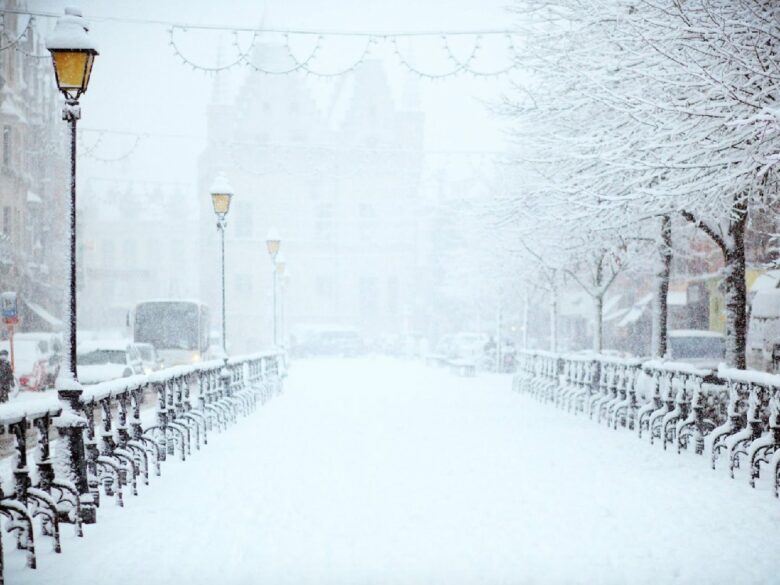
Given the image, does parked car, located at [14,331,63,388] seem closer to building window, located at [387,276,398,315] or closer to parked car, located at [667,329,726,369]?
parked car, located at [667,329,726,369]

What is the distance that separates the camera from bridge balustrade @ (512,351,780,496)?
37.6ft

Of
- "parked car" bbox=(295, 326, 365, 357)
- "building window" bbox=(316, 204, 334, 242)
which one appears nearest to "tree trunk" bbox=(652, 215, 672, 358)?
"parked car" bbox=(295, 326, 365, 357)

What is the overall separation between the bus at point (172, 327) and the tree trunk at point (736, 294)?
85.4 ft

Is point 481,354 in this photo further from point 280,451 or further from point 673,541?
point 673,541

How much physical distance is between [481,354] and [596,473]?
123 ft

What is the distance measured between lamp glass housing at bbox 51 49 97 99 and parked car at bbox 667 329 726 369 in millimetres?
21877

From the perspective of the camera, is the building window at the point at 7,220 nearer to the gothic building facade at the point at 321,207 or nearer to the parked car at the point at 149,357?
the parked car at the point at 149,357

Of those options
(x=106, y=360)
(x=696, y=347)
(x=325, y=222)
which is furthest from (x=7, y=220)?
(x=325, y=222)

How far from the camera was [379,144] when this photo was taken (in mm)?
77812

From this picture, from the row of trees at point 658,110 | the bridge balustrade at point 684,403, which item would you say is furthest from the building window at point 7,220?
A: the row of trees at point 658,110

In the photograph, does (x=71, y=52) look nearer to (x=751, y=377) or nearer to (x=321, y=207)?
(x=751, y=377)

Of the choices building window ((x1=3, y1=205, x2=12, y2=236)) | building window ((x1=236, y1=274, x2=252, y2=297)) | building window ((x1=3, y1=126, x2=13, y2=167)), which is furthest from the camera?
building window ((x1=236, y1=274, x2=252, y2=297))

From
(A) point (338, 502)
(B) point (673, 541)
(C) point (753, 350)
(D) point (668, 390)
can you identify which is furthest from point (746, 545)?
(C) point (753, 350)

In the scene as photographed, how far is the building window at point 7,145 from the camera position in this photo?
151 ft
